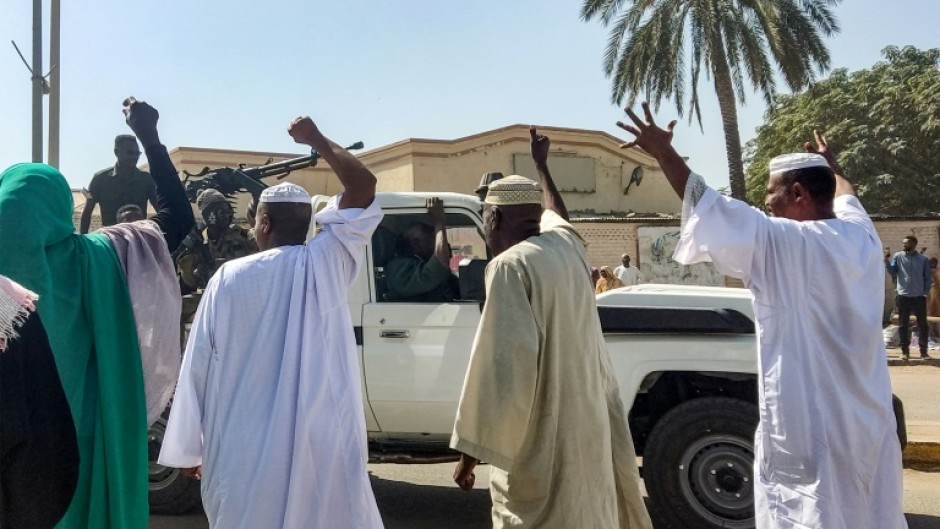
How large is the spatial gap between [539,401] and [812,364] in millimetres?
932

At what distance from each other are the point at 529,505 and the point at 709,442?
2187mm

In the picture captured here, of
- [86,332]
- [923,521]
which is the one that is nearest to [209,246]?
[86,332]

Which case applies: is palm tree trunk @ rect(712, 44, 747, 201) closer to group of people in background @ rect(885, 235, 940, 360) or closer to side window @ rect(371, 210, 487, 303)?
group of people in background @ rect(885, 235, 940, 360)

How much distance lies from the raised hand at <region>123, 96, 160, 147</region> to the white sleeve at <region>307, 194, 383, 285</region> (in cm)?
75

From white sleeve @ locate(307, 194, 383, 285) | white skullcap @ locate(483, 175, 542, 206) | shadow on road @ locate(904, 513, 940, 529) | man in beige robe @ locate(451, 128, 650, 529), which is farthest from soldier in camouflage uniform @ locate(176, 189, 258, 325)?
shadow on road @ locate(904, 513, 940, 529)

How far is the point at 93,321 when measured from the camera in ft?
8.75

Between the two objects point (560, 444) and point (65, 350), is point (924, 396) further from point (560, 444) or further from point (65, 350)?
point (65, 350)

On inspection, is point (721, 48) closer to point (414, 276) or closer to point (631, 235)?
point (631, 235)

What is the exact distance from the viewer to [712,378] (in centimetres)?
504

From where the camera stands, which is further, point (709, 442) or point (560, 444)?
point (709, 442)

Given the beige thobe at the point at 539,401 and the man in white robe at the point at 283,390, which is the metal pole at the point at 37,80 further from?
the beige thobe at the point at 539,401

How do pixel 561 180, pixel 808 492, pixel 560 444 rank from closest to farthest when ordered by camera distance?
pixel 808 492
pixel 560 444
pixel 561 180

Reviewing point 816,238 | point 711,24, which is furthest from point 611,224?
point 816,238

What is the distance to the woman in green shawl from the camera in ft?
8.23
